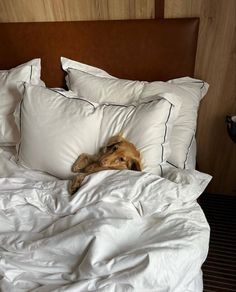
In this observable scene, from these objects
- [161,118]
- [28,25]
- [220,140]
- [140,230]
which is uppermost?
[28,25]

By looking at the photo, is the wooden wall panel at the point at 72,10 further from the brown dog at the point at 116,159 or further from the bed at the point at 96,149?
the brown dog at the point at 116,159

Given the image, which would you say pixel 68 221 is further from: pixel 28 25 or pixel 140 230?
pixel 28 25

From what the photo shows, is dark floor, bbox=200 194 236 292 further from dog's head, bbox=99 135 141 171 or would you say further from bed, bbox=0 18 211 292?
dog's head, bbox=99 135 141 171

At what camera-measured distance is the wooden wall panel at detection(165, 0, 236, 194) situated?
4.69 feet

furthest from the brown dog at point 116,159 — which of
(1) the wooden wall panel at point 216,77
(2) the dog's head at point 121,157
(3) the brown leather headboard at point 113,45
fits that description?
(1) the wooden wall panel at point 216,77

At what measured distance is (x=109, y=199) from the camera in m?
1.02

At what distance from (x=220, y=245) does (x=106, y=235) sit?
98cm

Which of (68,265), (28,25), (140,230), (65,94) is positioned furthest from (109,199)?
(28,25)

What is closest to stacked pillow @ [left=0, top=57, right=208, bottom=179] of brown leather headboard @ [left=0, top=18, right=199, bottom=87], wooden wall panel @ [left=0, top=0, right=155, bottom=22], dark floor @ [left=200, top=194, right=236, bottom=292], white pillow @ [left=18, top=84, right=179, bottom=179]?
white pillow @ [left=18, top=84, right=179, bottom=179]

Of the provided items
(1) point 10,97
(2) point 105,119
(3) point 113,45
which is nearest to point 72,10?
(3) point 113,45

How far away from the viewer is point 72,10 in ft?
5.24

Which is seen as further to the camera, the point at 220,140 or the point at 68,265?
the point at 220,140

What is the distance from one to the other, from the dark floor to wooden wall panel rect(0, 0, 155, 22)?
1221 mm

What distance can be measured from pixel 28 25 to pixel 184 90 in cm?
95
